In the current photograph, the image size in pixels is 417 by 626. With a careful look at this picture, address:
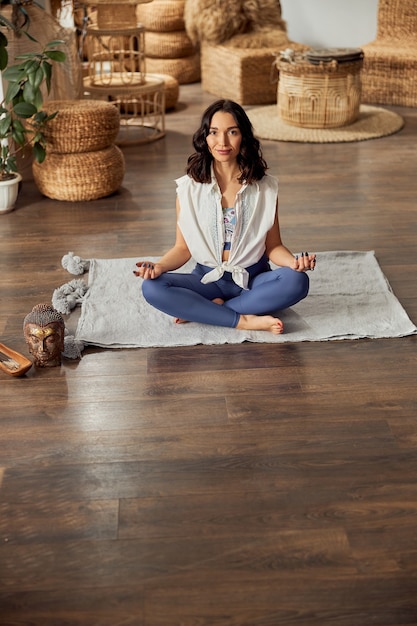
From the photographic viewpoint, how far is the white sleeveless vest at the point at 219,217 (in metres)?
2.83

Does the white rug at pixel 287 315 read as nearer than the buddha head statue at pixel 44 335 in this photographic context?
No

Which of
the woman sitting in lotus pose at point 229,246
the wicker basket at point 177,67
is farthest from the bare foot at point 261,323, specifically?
the wicker basket at point 177,67

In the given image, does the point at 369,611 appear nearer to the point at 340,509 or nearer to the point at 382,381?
the point at 340,509

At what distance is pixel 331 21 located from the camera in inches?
256

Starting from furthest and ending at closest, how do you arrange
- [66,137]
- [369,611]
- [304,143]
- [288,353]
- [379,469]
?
[304,143]
[66,137]
[288,353]
[379,469]
[369,611]

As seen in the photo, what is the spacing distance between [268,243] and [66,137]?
4.90ft

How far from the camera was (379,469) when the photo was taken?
2.18m

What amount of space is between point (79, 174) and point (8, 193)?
338 mm

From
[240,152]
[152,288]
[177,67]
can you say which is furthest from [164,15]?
[152,288]

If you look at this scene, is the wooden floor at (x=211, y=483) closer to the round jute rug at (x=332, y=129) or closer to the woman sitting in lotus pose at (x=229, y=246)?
the woman sitting in lotus pose at (x=229, y=246)

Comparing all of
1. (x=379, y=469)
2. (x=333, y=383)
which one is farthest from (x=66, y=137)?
(x=379, y=469)

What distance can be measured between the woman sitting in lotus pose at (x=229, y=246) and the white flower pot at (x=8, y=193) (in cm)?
136

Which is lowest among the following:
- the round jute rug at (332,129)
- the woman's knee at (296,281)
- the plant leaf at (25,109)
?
the round jute rug at (332,129)

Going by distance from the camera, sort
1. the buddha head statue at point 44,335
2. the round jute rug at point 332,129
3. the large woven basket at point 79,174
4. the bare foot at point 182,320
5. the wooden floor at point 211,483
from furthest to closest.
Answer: the round jute rug at point 332,129 → the large woven basket at point 79,174 → the bare foot at point 182,320 → the buddha head statue at point 44,335 → the wooden floor at point 211,483
